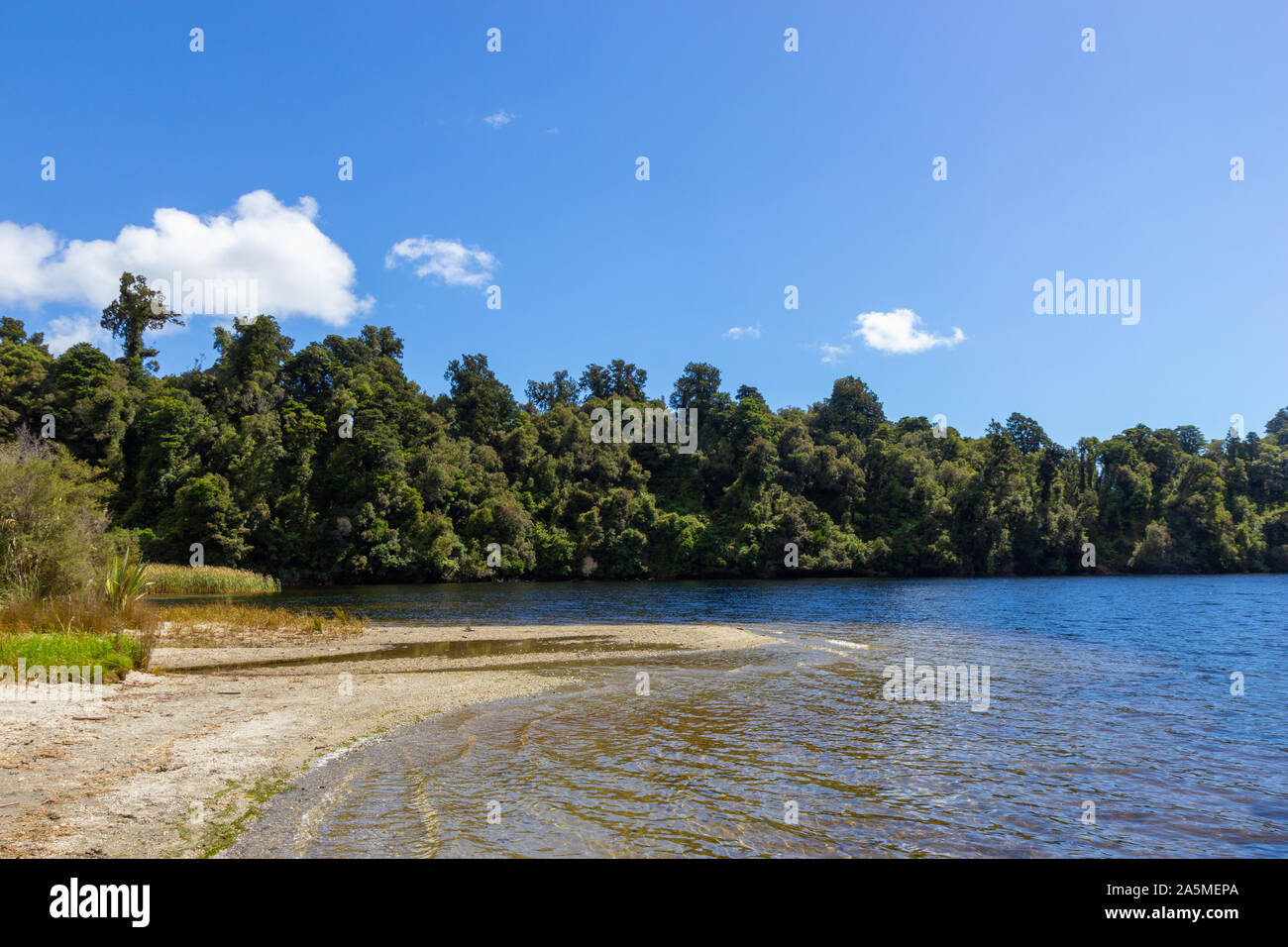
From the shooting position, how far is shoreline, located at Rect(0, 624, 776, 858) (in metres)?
8.12

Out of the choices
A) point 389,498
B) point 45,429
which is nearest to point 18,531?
point 389,498

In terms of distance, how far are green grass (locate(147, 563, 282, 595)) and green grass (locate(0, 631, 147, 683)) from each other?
116 feet

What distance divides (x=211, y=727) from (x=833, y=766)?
1197 centimetres

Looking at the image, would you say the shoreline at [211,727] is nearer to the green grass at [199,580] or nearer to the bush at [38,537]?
the bush at [38,537]

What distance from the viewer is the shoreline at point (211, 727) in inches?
320

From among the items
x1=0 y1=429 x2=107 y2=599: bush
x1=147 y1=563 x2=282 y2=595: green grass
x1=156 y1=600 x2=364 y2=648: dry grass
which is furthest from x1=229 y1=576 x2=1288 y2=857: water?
x1=147 y1=563 x2=282 y2=595: green grass

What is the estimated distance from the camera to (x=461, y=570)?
77.7 metres

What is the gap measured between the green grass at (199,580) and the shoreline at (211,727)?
1280 inches

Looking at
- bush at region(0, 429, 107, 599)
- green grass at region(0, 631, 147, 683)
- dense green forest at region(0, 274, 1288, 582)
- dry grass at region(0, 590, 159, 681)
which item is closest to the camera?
green grass at region(0, 631, 147, 683)

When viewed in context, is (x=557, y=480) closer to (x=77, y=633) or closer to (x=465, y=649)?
(x=465, y=649)

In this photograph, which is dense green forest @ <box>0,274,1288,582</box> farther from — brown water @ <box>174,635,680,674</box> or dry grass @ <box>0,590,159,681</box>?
dry grass @ <box>0,590,159,681</box>

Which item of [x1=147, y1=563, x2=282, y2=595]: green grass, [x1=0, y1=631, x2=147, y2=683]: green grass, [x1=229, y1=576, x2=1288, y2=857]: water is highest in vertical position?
[x1=0, y1=631, x2=147, y2=683]: green grass

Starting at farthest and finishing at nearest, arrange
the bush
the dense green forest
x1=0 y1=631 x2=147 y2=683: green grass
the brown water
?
the dense green forest < the bush < the brown water < x1=0 y1=631 x2=147 y2=683: green grass
